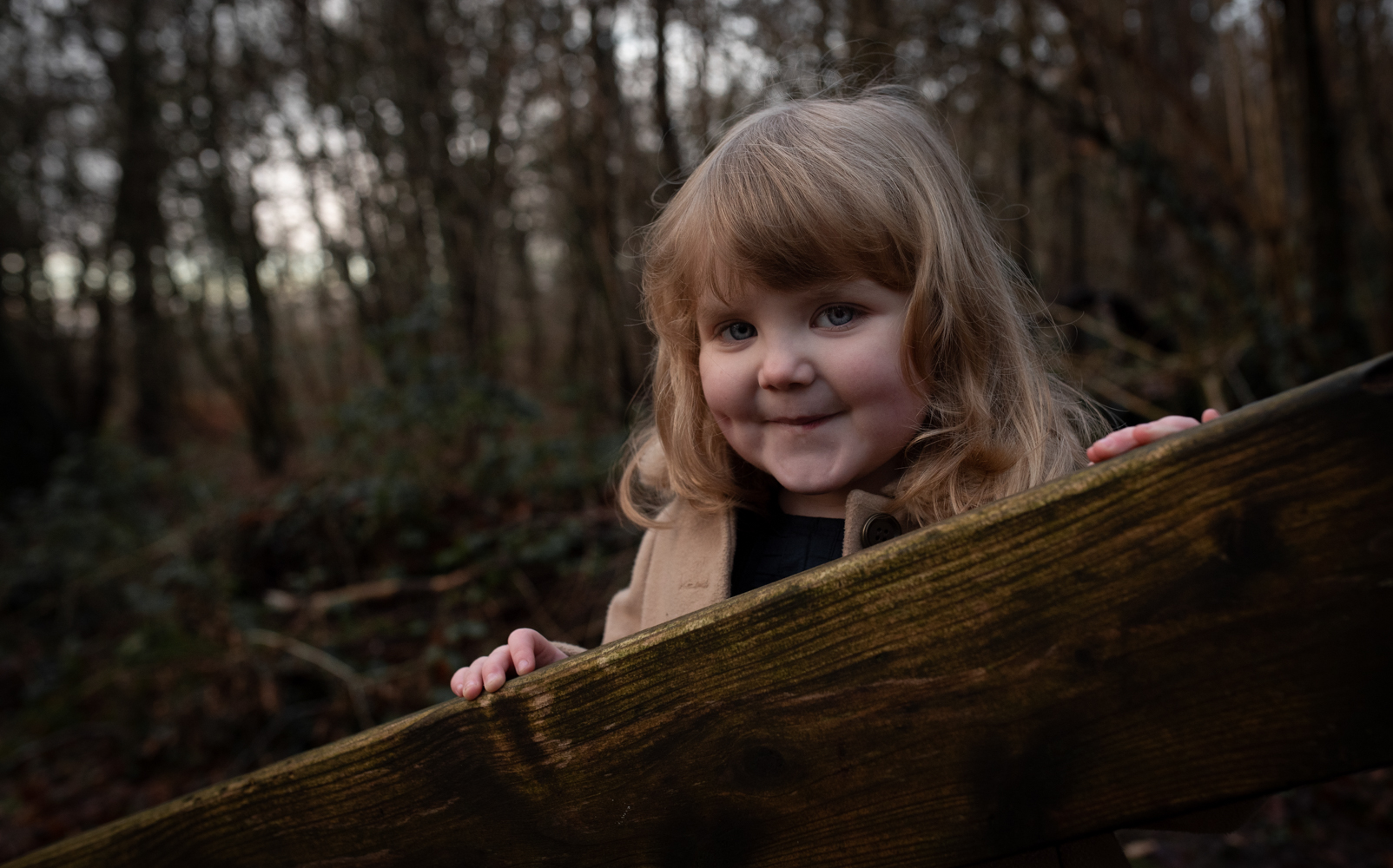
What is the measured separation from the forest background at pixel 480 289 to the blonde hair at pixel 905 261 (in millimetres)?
345

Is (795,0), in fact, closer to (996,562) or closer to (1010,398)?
(1010,398)

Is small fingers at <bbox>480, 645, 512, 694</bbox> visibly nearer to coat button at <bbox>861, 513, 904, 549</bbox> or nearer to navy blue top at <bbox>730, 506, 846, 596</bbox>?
navy blue top at <bbox>730, 506, 846, 596</bbox>

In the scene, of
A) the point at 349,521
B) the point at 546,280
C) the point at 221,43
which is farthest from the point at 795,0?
the point at 546,280

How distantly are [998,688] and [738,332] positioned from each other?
79 centimetres

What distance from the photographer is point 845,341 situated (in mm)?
1294

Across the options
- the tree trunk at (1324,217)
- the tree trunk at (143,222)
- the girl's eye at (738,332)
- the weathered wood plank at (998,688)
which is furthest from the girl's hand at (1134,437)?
the tree trunk at (143,222)

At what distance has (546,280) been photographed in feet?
54.3

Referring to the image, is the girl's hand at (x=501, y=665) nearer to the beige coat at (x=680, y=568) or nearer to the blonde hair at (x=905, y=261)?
the beige coat at (x=680, y=568)

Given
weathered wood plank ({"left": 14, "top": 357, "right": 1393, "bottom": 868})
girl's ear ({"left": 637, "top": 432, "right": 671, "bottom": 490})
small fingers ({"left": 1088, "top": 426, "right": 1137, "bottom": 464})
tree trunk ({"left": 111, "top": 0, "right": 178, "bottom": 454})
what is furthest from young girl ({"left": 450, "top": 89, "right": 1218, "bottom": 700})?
tree trunk ({"left": 111, "top": 0, "right": 178, "bottom": 454})

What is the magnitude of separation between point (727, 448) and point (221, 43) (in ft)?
34.6

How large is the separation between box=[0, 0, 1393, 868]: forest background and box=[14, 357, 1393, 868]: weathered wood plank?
3.33ft

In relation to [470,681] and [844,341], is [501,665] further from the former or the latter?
[844,341]

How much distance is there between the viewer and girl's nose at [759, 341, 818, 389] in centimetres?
128

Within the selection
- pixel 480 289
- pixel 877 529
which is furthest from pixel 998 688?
pixel 480 289
